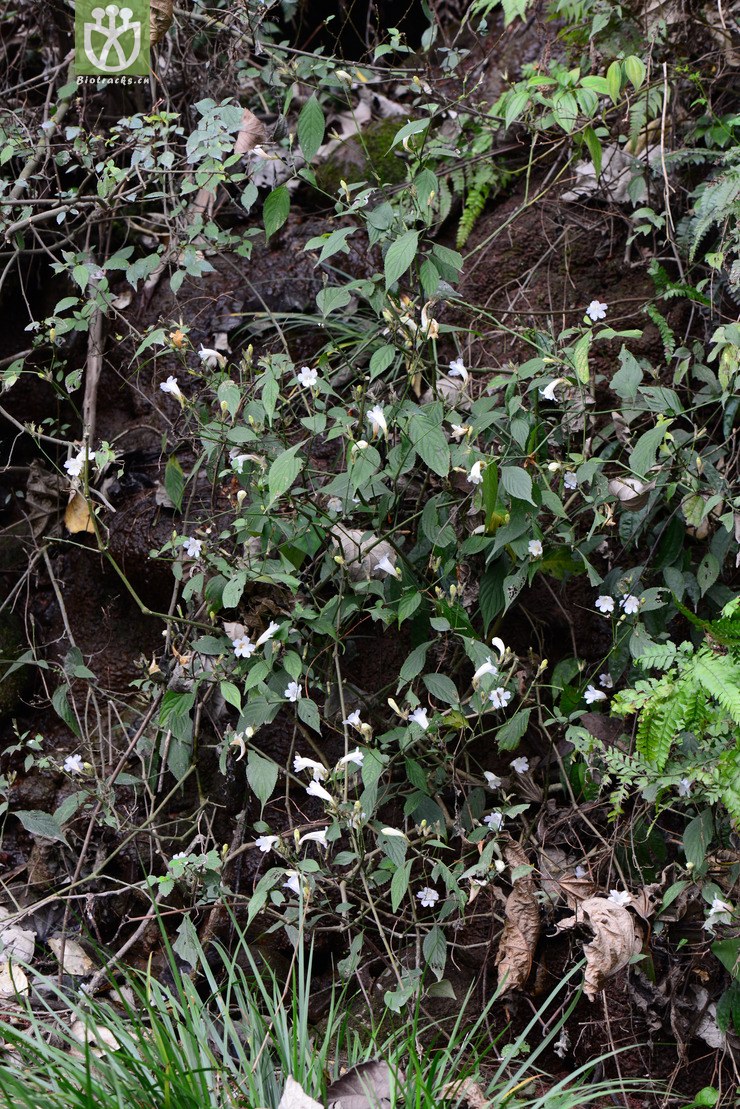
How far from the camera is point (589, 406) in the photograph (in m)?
2.76

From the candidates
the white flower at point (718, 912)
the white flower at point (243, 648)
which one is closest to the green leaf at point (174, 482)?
the white flower at point (243, 648)

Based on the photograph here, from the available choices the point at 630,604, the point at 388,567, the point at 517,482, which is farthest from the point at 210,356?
the point at 630,604

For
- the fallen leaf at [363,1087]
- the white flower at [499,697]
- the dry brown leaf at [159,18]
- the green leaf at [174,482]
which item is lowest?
the fallen leaf at [363,1087]

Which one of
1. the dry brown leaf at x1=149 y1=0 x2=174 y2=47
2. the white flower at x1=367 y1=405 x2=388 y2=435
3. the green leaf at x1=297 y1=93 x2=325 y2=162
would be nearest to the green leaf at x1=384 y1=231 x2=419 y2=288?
the white flower at x1=367 y1=405 x2=388 y2=435

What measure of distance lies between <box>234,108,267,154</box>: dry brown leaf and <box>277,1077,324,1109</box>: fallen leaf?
2.41 m

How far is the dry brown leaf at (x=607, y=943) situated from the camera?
2152 millimetres

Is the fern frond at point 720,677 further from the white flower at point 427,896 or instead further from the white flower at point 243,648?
the white flower at point 243,648

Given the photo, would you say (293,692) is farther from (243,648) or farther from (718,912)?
(718,912)

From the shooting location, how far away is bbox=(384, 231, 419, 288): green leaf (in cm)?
212

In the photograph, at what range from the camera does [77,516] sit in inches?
128

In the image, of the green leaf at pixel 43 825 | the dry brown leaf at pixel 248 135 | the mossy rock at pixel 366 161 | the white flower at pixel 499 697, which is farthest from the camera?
the mossy rock at pixel 366 161

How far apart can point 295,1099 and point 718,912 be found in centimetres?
106

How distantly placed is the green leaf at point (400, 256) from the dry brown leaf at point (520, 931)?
5.17ft

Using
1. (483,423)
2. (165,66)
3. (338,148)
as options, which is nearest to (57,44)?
(165,66)
